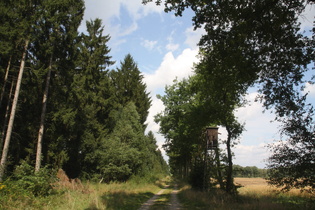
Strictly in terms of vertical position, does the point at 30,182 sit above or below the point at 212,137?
below

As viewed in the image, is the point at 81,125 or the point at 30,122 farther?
the point at 81,125

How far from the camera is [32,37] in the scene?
14.4 metres

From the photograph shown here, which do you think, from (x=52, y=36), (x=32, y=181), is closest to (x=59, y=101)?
(x=52, y=36)

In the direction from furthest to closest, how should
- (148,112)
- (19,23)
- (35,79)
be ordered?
1. (148,112)
2. (35,79)
3. (19,23)

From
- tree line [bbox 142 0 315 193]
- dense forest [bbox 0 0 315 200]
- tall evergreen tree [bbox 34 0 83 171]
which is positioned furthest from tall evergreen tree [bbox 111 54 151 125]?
tree line [bbox 142 0 315 193]

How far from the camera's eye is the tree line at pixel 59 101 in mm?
14484

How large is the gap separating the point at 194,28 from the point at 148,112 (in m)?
34.1

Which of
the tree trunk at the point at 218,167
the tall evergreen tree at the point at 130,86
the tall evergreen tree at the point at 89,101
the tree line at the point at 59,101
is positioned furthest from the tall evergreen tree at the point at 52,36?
the tall evergreen tree at the point at 130,86

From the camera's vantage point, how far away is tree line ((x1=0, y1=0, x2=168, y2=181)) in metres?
14.5

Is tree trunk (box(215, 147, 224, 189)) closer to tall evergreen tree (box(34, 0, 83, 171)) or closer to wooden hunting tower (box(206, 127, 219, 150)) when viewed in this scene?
wooden hunting tower (box(206, 127, 219, 150))

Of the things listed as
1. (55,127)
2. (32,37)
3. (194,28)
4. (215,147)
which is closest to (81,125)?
(55,127)

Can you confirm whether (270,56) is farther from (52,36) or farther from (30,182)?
(52,36)

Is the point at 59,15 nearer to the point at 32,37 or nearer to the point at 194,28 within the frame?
the point at 32,37

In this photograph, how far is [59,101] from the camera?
62.1 ft
